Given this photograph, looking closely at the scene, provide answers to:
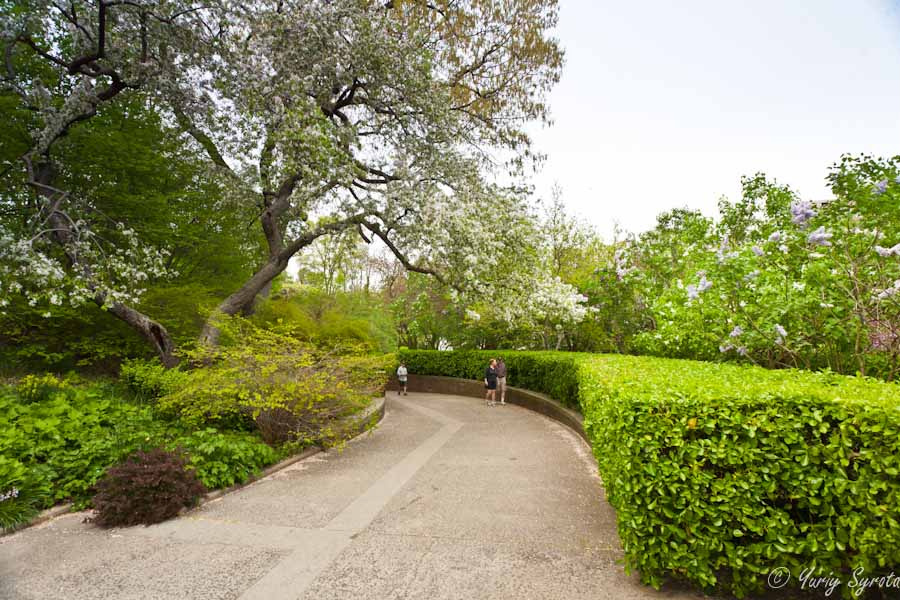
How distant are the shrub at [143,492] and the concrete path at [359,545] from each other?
0.15 meters

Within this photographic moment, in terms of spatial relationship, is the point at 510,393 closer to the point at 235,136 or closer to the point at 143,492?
the point at 235,136

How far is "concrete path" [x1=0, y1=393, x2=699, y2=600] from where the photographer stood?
348cm

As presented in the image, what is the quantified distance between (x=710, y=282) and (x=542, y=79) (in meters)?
7.31

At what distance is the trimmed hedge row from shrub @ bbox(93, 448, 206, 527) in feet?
14.2

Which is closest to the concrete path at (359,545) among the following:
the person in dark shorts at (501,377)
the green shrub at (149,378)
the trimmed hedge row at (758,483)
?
the trimmed hedge row at (758,483)

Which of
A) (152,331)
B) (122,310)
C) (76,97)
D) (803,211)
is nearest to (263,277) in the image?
(152,331)

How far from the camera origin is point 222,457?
19.9ft

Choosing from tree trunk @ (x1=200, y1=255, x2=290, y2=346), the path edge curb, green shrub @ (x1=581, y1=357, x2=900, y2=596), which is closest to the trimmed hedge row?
green shrub @ (x1=581, y1=357, x2=900, y2=596)

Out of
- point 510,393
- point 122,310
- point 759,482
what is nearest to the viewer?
point 759,482

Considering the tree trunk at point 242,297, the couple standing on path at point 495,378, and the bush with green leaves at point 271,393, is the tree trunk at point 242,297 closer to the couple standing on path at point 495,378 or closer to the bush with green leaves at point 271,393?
the bush with green leaves at point 271,393

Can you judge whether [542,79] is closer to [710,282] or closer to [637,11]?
[637,11]

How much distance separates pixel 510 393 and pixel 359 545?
12315 mm

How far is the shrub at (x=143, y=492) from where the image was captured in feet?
15.3

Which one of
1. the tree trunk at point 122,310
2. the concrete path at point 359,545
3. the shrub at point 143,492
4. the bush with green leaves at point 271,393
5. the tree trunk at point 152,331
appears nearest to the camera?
the concrete path at point 359,545
